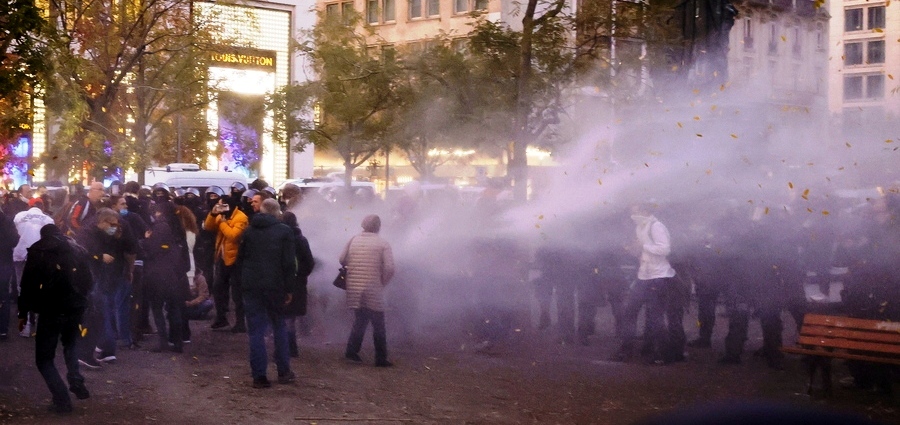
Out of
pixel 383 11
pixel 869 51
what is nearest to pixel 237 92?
pixel 869 51

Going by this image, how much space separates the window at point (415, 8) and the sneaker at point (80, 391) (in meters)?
41.7

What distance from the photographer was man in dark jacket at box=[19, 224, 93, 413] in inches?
345

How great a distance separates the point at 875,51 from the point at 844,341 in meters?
5.73

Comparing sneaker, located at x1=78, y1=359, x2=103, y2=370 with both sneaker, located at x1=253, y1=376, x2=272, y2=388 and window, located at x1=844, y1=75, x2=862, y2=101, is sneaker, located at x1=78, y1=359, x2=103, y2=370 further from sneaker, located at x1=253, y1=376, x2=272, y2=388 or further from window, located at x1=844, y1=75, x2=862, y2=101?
window, located at x1=844, y1=75, x2=862, y2=101

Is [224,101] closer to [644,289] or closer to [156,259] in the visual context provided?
[156,259]

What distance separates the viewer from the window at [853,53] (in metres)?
12.8

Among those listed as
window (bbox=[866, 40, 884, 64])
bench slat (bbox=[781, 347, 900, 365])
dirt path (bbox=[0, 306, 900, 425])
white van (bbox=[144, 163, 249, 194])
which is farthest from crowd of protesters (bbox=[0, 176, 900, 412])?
white van (bbox=[144, 163, 249, 194])

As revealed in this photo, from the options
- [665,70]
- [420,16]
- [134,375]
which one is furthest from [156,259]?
[420,16]

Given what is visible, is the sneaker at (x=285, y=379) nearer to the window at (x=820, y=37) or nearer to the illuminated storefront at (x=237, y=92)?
the window at (x=820, y=37)

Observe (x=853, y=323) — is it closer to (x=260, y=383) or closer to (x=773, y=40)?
(x=260, y=383)

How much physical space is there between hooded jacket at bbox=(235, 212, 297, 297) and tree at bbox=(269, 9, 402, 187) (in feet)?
17.1

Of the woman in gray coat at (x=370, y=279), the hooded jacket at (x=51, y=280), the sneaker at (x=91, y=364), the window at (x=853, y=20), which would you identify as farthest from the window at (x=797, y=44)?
the hooded jacket at (x=51, y=280)

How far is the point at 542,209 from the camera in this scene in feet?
45.8

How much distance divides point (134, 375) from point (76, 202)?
12.9 feet
